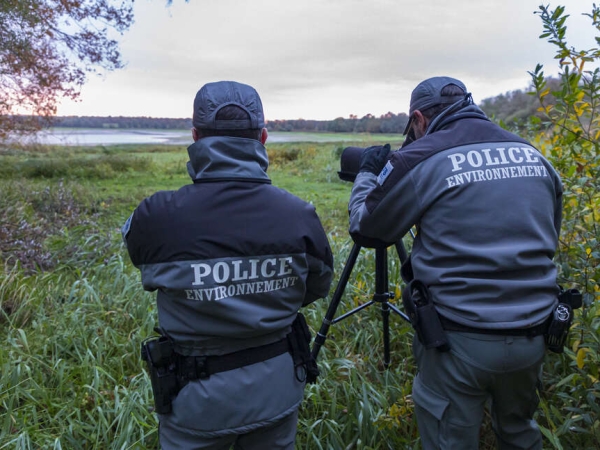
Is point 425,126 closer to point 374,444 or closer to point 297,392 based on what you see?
point 297,392

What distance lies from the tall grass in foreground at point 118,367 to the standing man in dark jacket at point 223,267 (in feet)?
3.13

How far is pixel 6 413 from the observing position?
2.44 metres

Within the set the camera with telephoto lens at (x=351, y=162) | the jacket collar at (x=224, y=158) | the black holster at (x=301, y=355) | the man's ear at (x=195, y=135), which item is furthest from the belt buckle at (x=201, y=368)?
the camera with telephoto lens at (x=351, y=162)

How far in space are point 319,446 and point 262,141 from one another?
1.59 meters

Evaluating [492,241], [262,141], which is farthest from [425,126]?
[262,141]

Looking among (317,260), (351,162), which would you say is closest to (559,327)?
(317,260)

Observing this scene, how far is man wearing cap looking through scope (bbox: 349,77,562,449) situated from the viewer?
5.11 ft

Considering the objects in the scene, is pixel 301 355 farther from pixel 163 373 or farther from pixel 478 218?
pixel 478 218

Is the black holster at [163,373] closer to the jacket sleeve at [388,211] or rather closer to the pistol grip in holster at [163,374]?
the pistol grip in holster at [163,374]

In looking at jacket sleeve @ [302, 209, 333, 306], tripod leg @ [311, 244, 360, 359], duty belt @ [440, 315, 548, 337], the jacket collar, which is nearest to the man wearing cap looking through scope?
duty belt @ [440, 315, 548, 337]

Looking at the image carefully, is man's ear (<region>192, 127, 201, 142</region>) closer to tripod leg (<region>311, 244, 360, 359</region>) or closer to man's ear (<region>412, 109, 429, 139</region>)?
man's ear (<region>412, 109, 429, 139</region>)

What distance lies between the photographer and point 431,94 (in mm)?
1850

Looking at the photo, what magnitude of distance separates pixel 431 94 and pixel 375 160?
36cm

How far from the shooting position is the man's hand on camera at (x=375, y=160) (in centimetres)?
202
